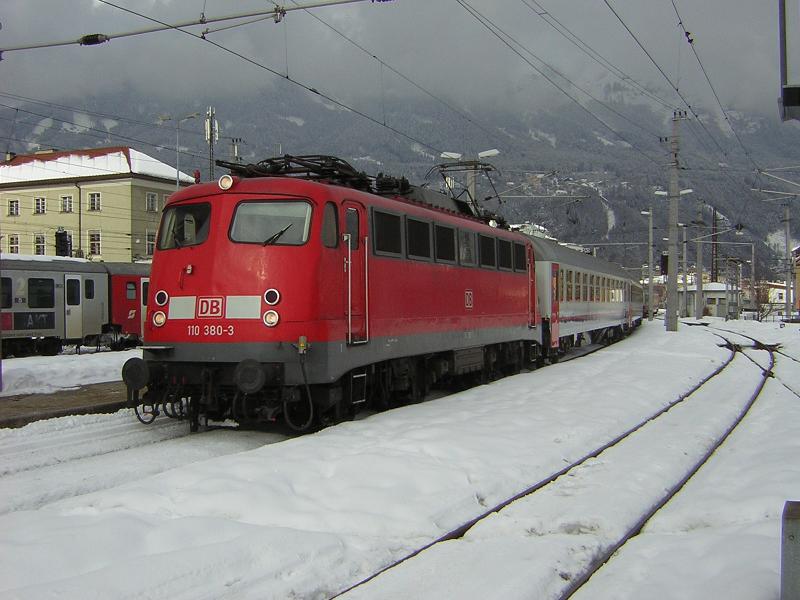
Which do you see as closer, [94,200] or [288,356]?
[288,356]

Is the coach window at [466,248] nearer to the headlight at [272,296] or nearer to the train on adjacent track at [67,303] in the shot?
the headlight at [272,296]

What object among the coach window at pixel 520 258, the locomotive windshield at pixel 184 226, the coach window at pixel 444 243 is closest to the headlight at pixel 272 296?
the locomotive windshield at pixel 184 226

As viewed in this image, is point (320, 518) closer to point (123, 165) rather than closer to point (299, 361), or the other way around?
point (299, 361)

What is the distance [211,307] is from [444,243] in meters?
4.92

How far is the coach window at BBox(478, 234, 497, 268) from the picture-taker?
1523 centimetres

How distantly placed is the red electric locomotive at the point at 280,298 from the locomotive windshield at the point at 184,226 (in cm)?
2

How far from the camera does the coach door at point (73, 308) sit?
26.7 m

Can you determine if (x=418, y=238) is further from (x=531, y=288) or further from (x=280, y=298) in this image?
(x=531, y=288)

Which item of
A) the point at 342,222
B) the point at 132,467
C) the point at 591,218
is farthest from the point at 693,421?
the point at 591,218

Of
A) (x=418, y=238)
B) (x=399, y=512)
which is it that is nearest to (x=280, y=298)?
(x=418, y=238)

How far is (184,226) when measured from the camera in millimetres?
10195

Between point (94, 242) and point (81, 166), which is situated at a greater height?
point (81, 166)

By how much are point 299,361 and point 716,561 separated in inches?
211

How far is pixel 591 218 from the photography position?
132250 mm
